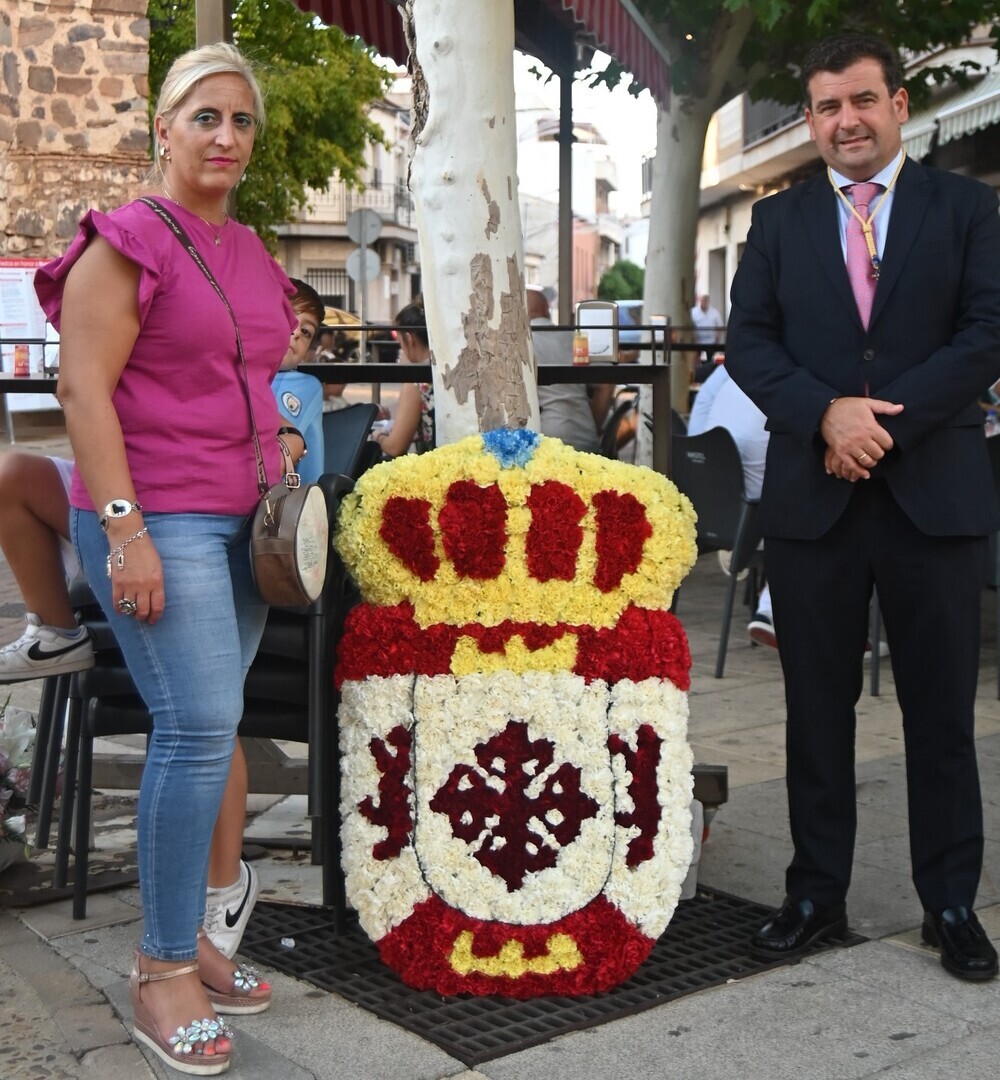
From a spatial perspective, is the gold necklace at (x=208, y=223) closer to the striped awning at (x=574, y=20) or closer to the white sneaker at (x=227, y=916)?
the white sneaker at (x=227, y=916)

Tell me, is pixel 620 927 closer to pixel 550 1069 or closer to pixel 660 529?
pixel 550 1069

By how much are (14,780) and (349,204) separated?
215 feet

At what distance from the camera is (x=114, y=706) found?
3584 millimetres

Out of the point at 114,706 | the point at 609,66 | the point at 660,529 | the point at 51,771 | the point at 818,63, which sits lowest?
the point at 51,771

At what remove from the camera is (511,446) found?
3375mm

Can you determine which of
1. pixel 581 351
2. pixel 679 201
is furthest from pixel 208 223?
pixel 679 201

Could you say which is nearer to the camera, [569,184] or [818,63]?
[818,63]

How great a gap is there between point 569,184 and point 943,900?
6.04 m

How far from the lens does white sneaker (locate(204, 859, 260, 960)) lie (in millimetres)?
3344

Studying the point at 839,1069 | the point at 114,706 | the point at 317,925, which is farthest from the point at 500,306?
the point at 839,1069

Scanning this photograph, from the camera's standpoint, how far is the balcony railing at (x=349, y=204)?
66062mm

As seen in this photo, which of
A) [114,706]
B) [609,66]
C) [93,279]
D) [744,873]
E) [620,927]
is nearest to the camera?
[93,279]

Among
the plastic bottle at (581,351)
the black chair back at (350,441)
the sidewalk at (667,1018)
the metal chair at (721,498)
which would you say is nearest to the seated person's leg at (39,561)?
the sidewalk at (667,1018)

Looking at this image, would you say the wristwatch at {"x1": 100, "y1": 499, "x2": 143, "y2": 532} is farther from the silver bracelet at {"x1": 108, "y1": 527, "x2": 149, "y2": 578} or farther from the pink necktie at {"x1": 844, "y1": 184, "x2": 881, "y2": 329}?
the pink necktie at {"x1": 844, "y1": 184, "x2": 881, "y2": 329}
